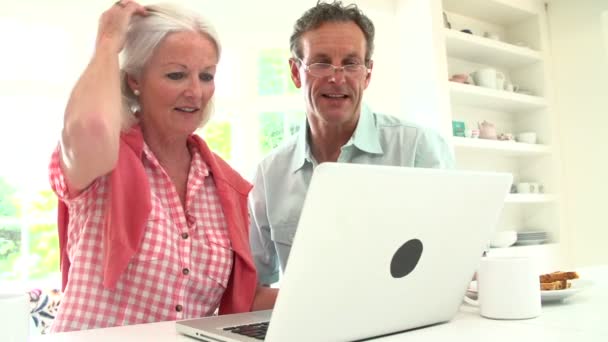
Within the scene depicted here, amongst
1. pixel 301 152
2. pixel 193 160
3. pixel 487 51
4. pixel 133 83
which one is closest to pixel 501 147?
pixel 487 51

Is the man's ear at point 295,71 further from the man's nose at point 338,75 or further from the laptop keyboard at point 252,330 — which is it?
the laptop keyboard at point 252,330

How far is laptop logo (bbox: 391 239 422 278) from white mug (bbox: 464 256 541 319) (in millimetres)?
187

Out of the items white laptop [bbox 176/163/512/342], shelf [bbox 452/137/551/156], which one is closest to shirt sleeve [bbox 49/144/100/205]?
white laptop [bbox 176/163/512/342]

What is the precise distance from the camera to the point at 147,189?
3.65ft

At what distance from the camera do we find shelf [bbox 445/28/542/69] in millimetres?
3500

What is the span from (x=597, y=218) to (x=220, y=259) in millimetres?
3440

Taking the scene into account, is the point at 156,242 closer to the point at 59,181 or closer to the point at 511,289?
the point at 59,181

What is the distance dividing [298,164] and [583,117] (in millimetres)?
2953

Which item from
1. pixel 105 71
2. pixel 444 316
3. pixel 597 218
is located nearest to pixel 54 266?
pixel 105 71

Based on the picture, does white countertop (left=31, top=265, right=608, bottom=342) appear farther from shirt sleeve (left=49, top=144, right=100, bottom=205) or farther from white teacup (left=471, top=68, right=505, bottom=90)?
white teacup (left=471, top=68, right=505, bottom=90)

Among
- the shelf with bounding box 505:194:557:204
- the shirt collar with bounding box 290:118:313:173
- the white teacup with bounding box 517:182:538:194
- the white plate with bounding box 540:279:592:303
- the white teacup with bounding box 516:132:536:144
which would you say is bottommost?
the white plate with bounding box 540:279:592:303

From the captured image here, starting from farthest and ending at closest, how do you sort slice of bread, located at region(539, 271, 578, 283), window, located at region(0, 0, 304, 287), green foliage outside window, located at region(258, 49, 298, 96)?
green foliage outside window, located at region(258, 49, 298, 96), window, located at region(0, 0, 304, 287), slice of bread, located at region(539, 271, 578, 283)

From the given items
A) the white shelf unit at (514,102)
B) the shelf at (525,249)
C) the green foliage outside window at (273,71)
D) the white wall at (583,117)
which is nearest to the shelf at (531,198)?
the white shelf unit at (514,102)

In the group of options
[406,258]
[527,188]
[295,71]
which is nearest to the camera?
[406,258]
